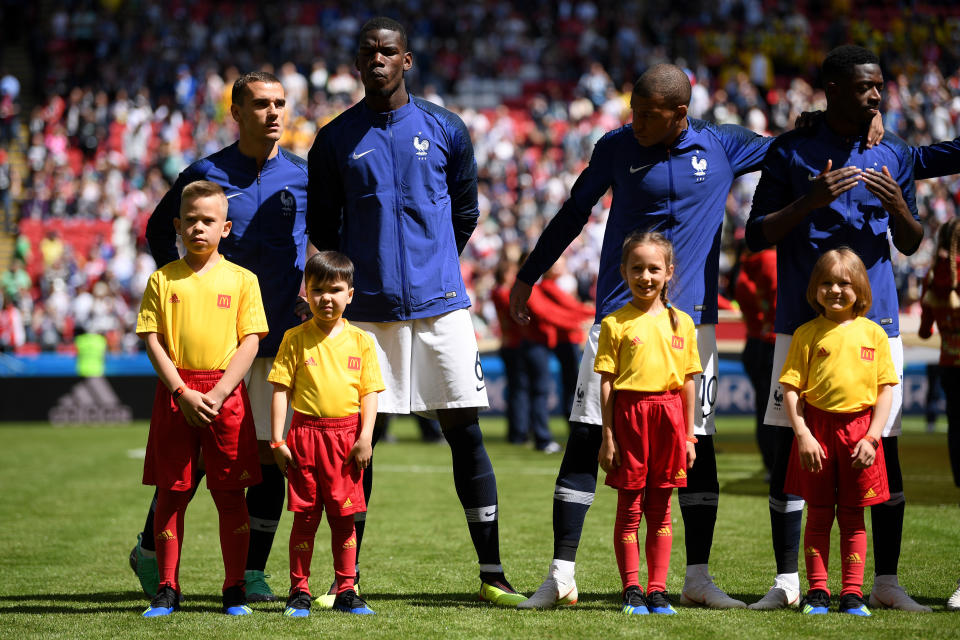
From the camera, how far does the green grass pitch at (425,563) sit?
4656 mm

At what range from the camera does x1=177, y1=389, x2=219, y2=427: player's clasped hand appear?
194 inches

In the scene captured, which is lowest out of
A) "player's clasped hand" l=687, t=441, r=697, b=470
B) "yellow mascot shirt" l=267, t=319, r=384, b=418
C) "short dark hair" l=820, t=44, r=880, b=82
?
"player's clasped hand" l=687, t=441, r=697, b=470

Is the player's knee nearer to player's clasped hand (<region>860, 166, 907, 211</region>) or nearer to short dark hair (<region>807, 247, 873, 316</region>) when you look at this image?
short dark hair (<region>807, 247, 873, 316</region>)

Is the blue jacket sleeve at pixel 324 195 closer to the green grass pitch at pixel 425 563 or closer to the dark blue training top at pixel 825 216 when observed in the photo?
the green grass pitch at pixel 425 563

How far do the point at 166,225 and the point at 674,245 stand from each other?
7.96ft

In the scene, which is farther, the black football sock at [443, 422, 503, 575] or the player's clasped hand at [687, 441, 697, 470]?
the black football sock at [443, 422, 503, 575]

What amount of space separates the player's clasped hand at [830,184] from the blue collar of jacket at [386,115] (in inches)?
71.8

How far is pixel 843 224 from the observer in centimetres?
504

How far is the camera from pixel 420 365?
5.33 meters

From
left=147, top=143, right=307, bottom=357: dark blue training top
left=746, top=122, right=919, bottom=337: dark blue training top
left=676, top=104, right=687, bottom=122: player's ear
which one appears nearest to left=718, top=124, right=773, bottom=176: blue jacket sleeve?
left=746, top=122, right=919, bottom=337: dark blue training top

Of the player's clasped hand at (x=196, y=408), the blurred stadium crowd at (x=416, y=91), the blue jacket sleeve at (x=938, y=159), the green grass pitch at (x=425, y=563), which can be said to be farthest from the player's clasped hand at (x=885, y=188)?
the blurred stadium crowd at (x=416, y=91)

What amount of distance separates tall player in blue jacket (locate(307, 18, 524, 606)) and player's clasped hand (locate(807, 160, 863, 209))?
1.56 m

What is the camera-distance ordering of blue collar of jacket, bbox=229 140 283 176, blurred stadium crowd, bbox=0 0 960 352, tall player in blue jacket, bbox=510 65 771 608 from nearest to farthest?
tall player in blue jacket, bbox=510 65 771 608
blue collar of jacket, bbox=229 140 283 176
blurred stadium crowd, bbox=0 0 960 352

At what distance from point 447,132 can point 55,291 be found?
1927 cm
